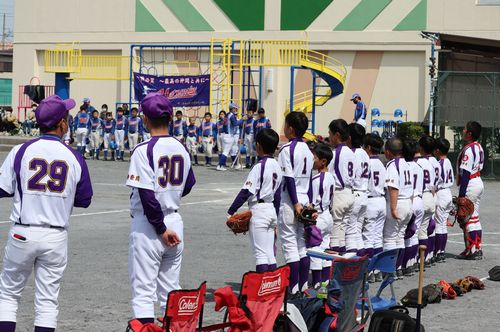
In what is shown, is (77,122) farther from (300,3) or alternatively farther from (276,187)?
(276,187)

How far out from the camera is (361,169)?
12.5 m

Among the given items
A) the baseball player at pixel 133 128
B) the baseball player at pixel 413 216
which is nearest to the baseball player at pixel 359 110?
the baseball player at pixel 133 128

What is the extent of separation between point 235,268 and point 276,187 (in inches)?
113

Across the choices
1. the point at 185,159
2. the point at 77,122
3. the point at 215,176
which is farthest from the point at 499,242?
the point at 77,122

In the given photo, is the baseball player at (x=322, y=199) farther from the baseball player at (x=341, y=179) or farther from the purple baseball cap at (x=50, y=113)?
the purple baseball cap at (x=50, y=113)

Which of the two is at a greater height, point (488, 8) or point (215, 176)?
point (488, 8)

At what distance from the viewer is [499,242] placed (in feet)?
55.6

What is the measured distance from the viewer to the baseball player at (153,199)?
815cm

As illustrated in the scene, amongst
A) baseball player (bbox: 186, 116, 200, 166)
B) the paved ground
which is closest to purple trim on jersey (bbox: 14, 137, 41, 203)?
the paved ground

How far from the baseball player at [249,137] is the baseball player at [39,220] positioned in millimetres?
25270

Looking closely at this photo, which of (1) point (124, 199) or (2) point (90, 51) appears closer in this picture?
(1) point (124, 199)

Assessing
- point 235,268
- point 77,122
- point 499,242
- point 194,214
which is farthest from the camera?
point 77,122

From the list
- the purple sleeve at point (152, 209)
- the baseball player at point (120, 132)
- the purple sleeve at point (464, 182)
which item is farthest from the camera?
the baseball player at point (120, 132)

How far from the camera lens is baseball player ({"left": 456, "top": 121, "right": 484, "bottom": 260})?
1505 centimetres
